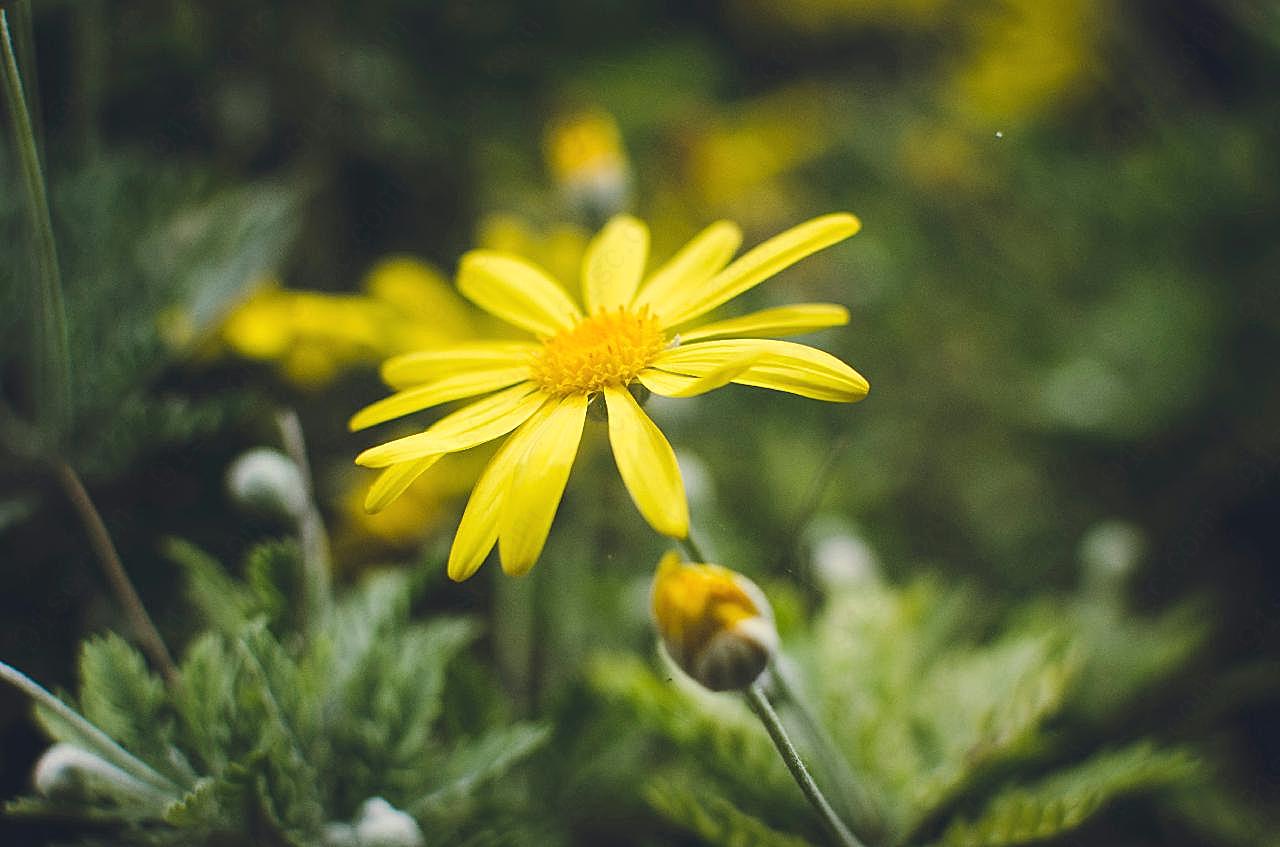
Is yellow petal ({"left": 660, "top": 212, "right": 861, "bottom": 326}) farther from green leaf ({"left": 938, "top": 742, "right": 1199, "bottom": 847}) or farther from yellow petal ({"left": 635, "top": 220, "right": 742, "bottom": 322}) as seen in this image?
green leaf ({"left": 938, "top": 742, "right": 1199, "bottom": 847})

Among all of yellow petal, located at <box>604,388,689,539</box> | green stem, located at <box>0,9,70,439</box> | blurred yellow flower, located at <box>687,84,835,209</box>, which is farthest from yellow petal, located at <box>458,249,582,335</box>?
blurred yellow flower, located at <box>687,84,835,209</box>

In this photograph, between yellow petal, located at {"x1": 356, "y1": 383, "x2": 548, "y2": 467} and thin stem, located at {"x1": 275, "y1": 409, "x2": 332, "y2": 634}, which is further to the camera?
thin stem, located at {"x1": 275, "y1": 409, "x2": 332, "y2": 634}

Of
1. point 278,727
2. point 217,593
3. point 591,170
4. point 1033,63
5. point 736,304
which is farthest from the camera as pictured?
point 1033,63

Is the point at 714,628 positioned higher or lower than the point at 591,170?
lower

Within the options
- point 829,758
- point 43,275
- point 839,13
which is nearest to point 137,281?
point 43,275

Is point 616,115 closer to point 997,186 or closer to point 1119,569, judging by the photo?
point 997,186

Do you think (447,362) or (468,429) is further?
(447,362)

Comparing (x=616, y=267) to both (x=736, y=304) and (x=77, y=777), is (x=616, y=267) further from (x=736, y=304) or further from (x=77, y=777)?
(x=736, y=304)
